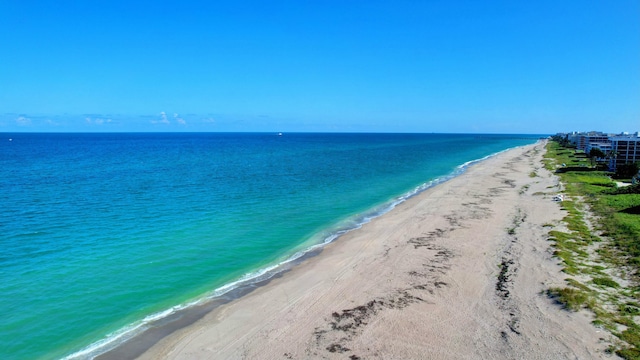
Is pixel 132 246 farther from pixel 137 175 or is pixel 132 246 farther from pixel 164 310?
pixel 137 175

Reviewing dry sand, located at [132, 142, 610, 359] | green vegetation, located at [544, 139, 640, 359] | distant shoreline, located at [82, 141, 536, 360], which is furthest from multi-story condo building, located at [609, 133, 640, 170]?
distant shoreline, located at [82, 141, 536, 360]

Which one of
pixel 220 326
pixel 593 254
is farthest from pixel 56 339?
pixel 593 254

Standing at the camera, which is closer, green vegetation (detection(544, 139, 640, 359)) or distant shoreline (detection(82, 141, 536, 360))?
distant shoreline (detection(82, 141, 536, 360))

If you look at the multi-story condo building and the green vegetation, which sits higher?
the multi-story condo building

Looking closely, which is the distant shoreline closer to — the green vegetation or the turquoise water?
the turquoise water

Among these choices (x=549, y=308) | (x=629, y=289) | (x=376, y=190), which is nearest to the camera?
(x=549, y=308)

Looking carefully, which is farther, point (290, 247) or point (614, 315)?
point (290, 247)

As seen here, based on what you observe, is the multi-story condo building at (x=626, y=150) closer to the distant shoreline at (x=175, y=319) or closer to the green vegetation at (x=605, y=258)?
the green vegetation at (x=605, y=258)
